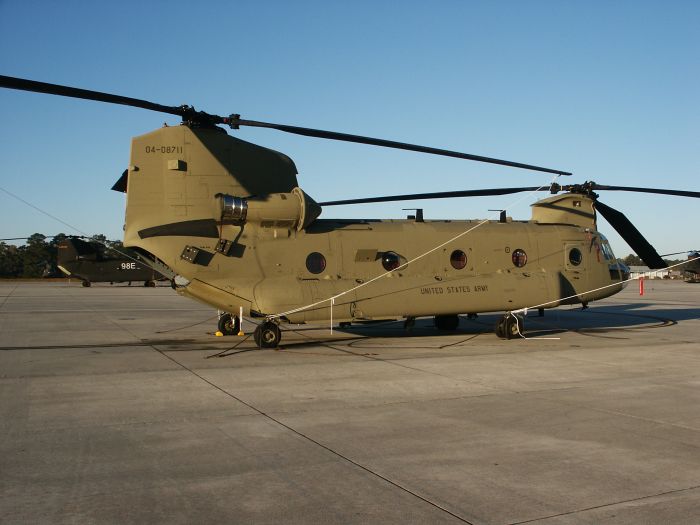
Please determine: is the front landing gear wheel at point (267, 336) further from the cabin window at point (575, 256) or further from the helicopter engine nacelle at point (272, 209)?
the cabin window at point (575, 256)

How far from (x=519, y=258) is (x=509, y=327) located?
6.55ft

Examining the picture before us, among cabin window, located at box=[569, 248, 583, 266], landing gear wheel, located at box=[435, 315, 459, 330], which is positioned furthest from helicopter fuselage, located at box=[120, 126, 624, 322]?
landing gear wheel, located at box=[435, 315, 459, 330]

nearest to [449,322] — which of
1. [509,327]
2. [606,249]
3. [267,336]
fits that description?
[509,327]

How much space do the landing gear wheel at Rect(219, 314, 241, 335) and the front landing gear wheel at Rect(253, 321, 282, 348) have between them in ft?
10.9

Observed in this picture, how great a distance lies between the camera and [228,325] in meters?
17.3

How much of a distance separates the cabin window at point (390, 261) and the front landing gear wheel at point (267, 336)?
10.6 feet

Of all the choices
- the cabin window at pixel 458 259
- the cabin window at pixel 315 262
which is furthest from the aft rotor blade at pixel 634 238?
the cabin window at pixel 315 262

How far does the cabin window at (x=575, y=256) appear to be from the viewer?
17688 millimetres

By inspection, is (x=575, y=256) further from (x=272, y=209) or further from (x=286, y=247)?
(x=272, y=209)

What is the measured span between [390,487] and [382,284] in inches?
394

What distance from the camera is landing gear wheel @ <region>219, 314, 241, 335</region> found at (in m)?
17.3

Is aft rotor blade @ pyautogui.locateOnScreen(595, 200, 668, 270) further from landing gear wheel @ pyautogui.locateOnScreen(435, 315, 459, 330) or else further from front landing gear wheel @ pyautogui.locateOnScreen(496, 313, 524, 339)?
landing gear wheel @ pyautogui.locateOnScreen(435, 315, 459, 330)

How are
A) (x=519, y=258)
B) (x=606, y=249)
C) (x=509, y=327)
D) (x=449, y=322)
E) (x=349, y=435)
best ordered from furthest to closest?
(x=449, y=322) → (x=606, y=249) → (x=519, y=258) → (x=509, y=327) → (x=349, y=435)

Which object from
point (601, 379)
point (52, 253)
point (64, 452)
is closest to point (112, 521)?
point (64, 452)
